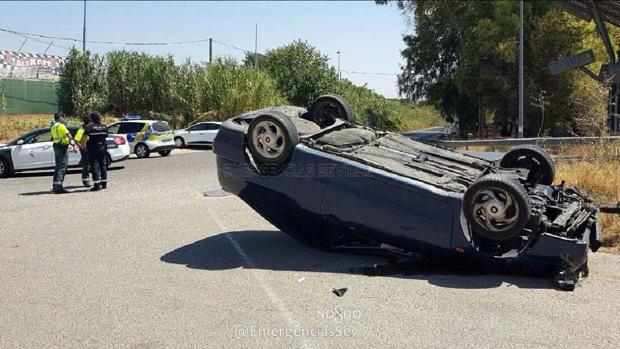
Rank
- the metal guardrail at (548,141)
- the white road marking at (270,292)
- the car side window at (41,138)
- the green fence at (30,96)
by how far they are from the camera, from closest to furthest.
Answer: the white road marking at (270,292) < the metal guardrail at (548,141) < the car side window at (41,138) < the green fence at (30,96)

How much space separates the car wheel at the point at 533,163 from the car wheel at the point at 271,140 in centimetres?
286

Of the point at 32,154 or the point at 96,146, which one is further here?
the point at 32,154

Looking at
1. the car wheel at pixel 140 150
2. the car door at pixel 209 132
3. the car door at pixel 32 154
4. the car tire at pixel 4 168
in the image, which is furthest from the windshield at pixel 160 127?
the car tire at pixel 4 168

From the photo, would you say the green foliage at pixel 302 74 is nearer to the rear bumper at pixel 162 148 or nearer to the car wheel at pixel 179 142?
the car wheel at pixel 179 142

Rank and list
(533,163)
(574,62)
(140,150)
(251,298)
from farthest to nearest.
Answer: (140,150) < (574,62) < (533,163) < (251,298)

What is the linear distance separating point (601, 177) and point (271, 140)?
6020 mm

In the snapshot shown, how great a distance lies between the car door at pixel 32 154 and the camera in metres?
15.7

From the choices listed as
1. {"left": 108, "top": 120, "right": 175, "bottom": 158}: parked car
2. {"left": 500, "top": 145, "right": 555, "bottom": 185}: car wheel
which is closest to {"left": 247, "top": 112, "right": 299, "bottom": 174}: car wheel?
{"left": 500, "top": 145, "right": 555, "bottom": 185}: car wheel

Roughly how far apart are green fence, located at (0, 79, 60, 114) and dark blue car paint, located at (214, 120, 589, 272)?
31123 mm

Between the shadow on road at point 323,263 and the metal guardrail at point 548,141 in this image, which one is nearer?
the shadow on road at point 323,263

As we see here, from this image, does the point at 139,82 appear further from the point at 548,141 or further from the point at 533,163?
the point at 533,163

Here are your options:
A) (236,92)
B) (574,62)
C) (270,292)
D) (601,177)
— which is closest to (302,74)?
(236,92)

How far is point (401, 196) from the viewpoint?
18.7ft

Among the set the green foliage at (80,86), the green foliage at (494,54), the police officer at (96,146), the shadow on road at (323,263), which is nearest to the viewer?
the shadow on road at (323,263)
